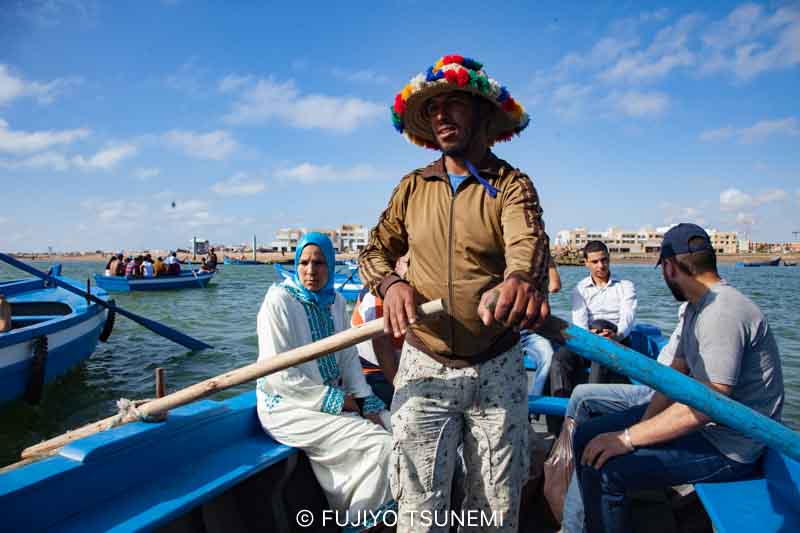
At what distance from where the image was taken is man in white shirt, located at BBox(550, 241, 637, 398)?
4371 mm

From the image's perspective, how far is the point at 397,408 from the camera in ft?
5.65

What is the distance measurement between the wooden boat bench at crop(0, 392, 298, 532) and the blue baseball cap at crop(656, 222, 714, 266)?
218cm

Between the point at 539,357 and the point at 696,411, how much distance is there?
2748mm

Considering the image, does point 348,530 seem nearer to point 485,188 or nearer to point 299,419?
point 299,419

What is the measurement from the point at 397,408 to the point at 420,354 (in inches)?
8.4

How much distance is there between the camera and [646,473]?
2033 mm

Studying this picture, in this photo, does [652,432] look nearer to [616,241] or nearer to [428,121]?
[428,121]

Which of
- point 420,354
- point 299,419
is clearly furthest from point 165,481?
point 420,354

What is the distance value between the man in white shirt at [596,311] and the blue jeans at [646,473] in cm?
224

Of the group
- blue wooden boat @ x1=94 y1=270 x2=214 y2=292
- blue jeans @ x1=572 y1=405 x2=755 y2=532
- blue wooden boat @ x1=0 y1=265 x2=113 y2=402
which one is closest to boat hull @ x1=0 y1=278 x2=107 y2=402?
blue wooden boat @ x1=0 y1=265 x2=113 y2=402

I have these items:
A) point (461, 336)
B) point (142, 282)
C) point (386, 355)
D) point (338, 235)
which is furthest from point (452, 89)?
point (338, 235)

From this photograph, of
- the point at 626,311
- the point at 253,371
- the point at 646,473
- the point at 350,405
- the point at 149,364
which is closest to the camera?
the point at 253,371

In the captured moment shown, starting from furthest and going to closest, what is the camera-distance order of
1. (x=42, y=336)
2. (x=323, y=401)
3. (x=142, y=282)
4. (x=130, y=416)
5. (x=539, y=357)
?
1. (x=142, y=282)
2. (x=42, y=336)
3. (x=539, y=357)
4. (x=323, y=401)
5. (x=130, y=416)

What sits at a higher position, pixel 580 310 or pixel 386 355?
pixel 580 310
